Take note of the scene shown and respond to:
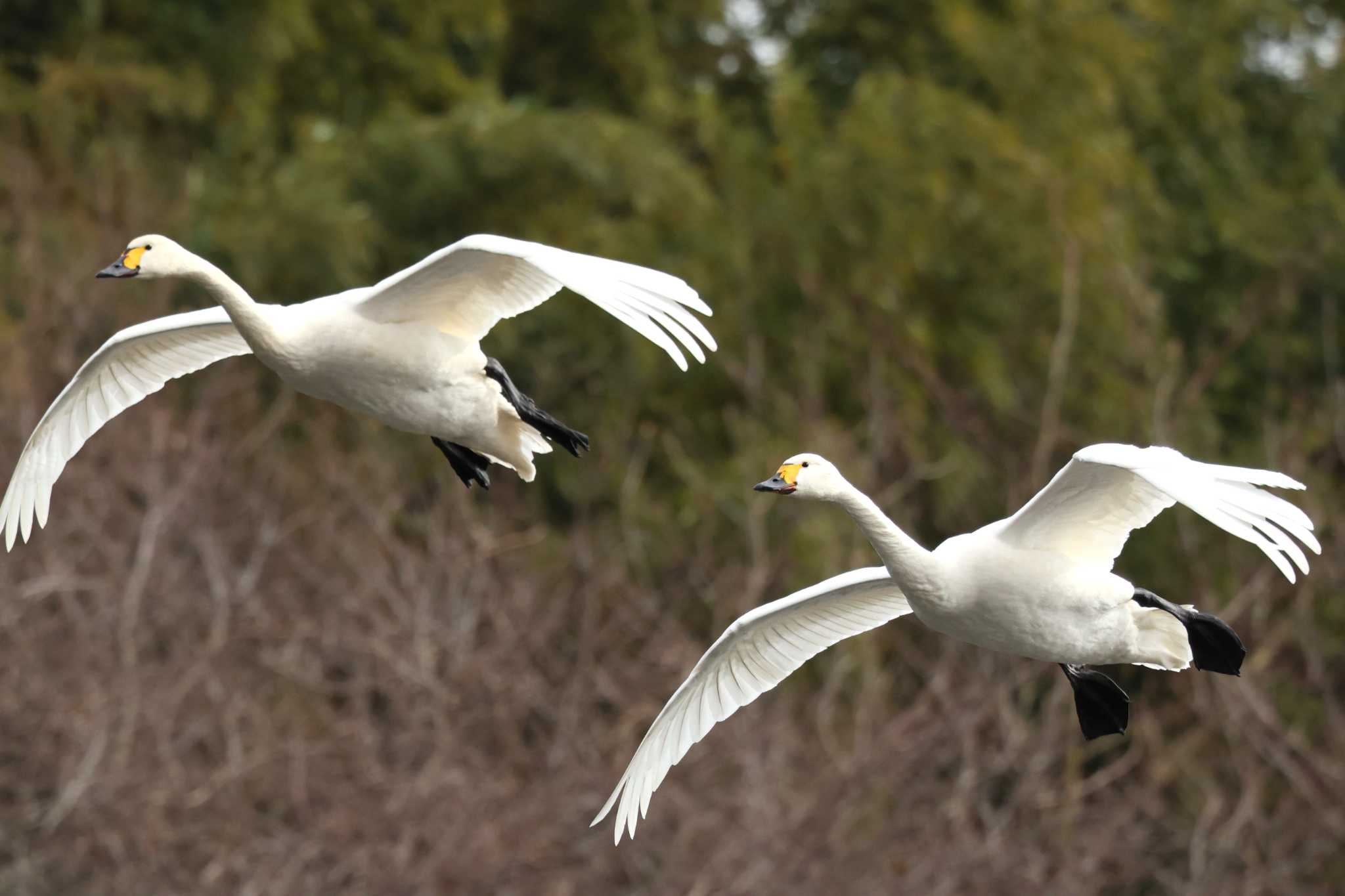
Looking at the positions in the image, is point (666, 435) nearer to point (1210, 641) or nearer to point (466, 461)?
point (466, 461)

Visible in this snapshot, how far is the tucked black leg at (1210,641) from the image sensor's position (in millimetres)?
8852

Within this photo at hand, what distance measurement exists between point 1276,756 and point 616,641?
5370mm

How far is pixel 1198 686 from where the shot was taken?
64.0 ft

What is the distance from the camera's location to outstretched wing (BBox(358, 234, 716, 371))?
305 inches

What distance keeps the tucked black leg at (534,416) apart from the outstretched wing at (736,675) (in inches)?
37.1

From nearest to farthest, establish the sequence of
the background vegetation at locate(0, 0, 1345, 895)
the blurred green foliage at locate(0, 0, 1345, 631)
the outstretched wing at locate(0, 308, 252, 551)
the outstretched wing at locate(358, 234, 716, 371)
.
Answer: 1. the outstretched wing at locate(358, 234, 716, 371)
2. the outstretched wing at locate(0, 308, 252, 551)
3. the background vegetation at locate(0, 0, 1345, 895)
4. the blurred green foliage at locate(0, 0, 1345, 631)

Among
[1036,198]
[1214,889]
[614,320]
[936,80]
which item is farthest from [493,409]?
[936,80]

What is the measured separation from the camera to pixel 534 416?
9.50 meters

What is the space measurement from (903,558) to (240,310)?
8.46 ft

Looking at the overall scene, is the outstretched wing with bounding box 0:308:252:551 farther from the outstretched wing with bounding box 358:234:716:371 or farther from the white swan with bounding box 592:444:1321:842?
the white swan with bounding box 592:444:1321:842

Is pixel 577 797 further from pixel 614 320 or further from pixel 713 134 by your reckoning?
Answer: pixel 713 134

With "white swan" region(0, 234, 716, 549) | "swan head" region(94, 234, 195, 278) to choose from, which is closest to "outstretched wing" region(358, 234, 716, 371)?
"white swan" region(0, 234, 716, 549)

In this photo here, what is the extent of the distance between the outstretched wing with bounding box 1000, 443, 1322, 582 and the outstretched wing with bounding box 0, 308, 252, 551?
3.52m

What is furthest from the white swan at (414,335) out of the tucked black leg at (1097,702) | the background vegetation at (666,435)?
the background vegetation at (666,435)
